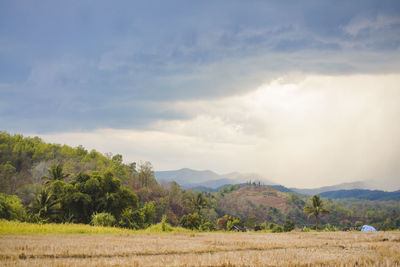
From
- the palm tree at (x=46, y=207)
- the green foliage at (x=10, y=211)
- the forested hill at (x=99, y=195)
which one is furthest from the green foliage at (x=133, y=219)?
the green foliage at (x=10, y=211)

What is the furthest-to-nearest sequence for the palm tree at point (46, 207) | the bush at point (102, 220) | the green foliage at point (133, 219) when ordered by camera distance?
the green foliage at point (133, 219), the palm tree at point (46, 207), the bush at point (102, 220)

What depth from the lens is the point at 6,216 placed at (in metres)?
30.8

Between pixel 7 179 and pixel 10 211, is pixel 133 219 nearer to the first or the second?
pixel 10 211

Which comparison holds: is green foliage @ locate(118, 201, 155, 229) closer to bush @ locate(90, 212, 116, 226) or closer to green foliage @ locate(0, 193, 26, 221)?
bush @ locate(90, 212, 116, 226)

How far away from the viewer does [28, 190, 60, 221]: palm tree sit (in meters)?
34.5

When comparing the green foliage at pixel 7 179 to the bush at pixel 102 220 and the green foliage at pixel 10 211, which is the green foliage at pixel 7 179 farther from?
the bush at pixel 102 220

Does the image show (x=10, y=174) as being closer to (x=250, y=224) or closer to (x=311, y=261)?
(x=250, y=224)

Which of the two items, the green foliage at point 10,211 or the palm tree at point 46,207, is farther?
the palm tree at point 46,207

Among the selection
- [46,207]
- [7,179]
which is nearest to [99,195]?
[46,207]

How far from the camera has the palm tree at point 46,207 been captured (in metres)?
34.5

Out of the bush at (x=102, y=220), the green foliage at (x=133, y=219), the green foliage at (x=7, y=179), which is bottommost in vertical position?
the green foliage at (x=133, y=219)

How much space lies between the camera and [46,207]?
114 feet

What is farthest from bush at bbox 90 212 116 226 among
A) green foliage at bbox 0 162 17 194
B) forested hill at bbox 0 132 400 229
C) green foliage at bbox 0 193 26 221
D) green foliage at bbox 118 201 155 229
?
green foliage at bbox 0 162 17 194

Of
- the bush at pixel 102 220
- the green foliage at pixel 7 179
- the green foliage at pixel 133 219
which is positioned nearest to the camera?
the bush at pixel 102 220
